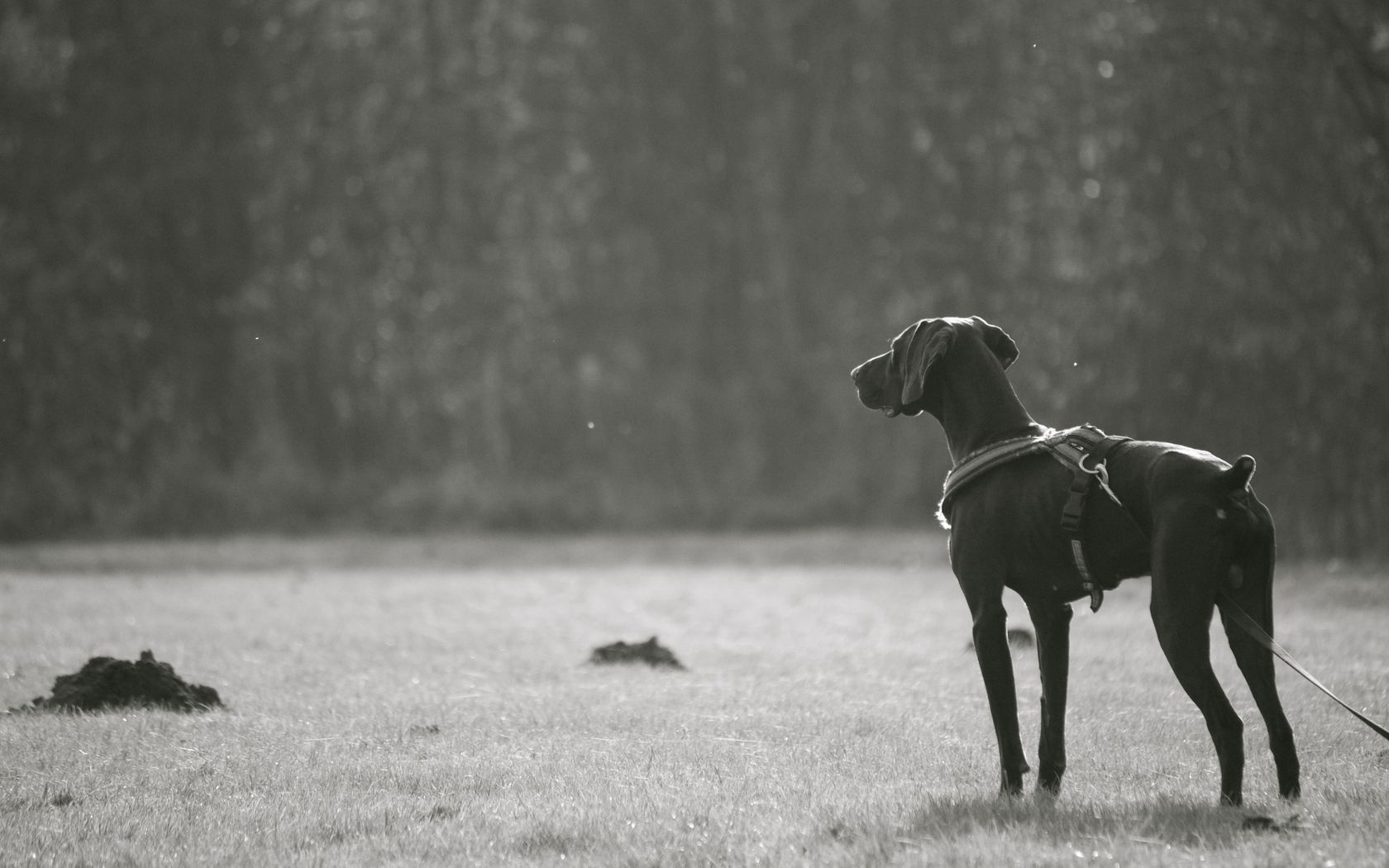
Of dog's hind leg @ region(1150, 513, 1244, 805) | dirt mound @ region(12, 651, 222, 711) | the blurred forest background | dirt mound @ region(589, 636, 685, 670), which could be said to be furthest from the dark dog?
the blurred forest background

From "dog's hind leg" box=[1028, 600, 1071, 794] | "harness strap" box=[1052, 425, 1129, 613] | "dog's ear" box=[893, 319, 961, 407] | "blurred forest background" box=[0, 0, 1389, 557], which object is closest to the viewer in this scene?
"harness strap" box=[1052, 425, 1129, 613]

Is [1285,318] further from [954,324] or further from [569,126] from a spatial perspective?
[569,126]

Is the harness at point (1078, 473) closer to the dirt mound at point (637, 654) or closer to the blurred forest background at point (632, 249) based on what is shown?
the dirt mound at point (637, 654)

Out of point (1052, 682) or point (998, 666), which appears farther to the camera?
point (1052, 682)

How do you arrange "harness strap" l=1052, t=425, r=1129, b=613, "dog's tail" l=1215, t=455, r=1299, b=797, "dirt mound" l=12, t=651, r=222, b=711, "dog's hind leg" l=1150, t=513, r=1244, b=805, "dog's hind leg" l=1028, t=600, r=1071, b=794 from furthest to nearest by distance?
"dirt mound" l=12, t=651, r=222, b=711 < "dog's hind leg" l=1028, t=600, r=1071, b=794 < "harness strap" l=1052, t=425, r=1129, b=613 < "dog's tail" l=1215, t=455, r=1299, b=797 < "dog's hind leg" l=1150, t=513, r=1244, b=805

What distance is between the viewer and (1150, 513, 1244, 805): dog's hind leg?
522 centimetres

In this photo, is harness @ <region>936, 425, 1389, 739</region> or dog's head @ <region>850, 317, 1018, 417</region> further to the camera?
dog's head @ <region>850, 317, 1018, 417</region>

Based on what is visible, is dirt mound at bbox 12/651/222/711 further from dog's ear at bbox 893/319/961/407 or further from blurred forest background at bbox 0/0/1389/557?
blurred forest background at bbox 0/0/1389/557

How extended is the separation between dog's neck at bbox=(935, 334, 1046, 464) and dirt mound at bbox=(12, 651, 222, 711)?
14.8 feet

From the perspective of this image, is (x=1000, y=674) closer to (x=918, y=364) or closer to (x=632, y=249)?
(x=918, y=364)

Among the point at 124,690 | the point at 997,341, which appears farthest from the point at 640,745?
the point at 124,690

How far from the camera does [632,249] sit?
100 feet

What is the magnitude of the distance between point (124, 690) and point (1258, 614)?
603 centimetres

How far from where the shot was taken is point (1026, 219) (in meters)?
25.3
